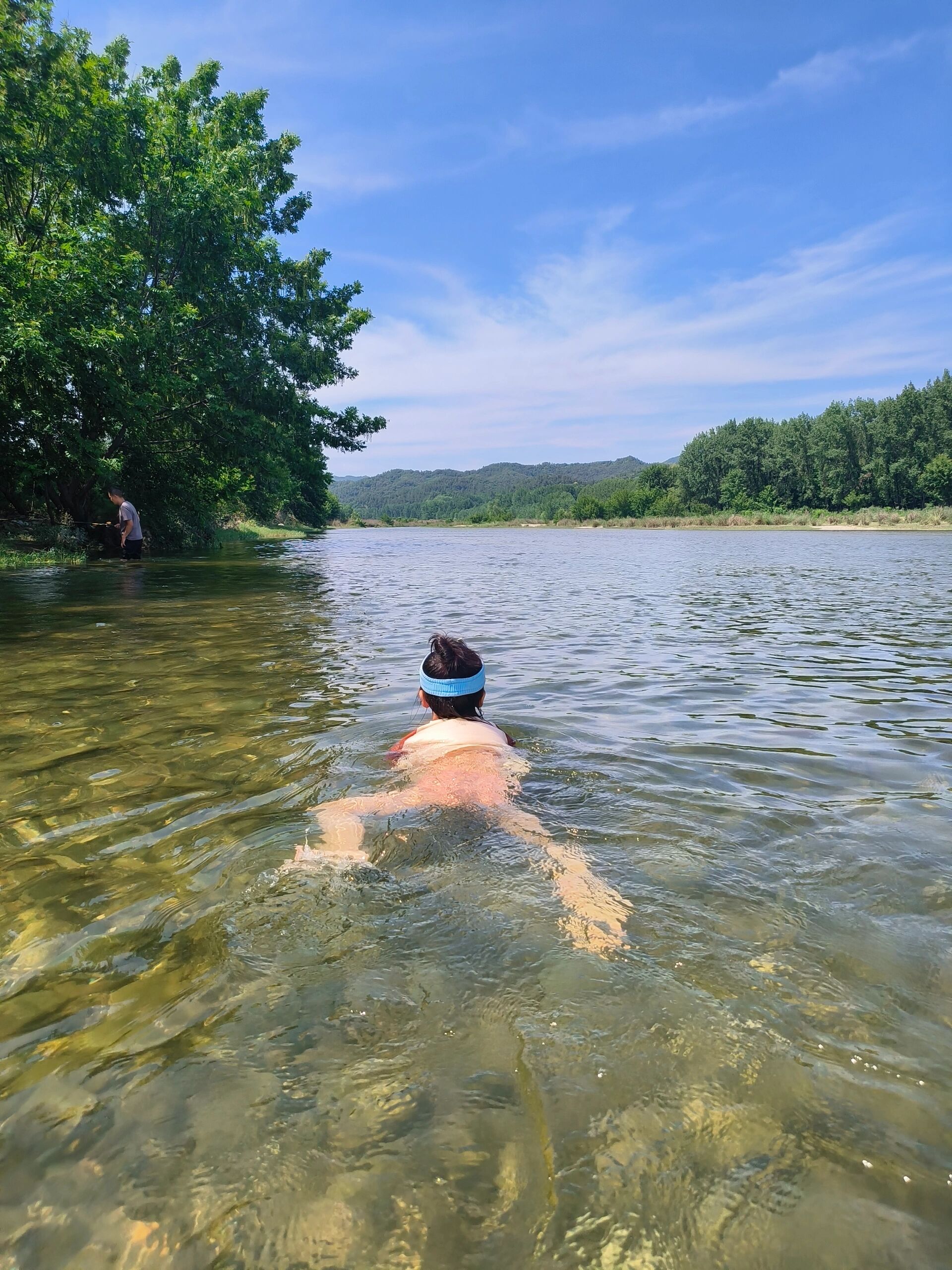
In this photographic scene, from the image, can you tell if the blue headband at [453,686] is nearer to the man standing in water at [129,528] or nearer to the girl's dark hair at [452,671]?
the girl's dark hair at [452,671]

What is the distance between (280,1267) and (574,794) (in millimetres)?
3245

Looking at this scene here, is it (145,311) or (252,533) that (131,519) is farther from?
(252,533)

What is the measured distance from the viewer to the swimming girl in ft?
10.2

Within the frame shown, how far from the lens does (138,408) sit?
21.6 meters

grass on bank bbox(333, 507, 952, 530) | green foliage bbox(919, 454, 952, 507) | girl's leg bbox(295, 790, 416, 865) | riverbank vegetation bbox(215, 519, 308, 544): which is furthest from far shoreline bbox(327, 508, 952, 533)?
girl's leg bbox(295, 790, 416, 865)

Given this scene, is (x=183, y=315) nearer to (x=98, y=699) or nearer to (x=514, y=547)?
(x=98, y=699)

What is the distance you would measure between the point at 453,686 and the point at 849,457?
120 meters

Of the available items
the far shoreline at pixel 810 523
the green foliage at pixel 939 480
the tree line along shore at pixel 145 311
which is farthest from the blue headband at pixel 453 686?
the green foliage at pixel 939 480

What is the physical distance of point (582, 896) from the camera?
10.4 feet

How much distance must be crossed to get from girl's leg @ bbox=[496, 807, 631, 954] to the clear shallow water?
9cm

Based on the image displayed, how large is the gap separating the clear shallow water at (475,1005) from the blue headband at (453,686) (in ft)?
2.38

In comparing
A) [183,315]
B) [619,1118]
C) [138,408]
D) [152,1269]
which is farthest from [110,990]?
[183,315]

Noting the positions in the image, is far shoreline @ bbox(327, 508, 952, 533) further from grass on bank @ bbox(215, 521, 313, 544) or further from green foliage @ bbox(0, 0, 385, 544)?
green foliage @ bbox(0, 0, 385, 544)

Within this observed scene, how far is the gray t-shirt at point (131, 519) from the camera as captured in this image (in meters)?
20.8
